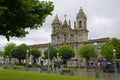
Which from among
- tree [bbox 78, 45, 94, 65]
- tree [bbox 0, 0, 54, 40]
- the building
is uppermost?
the building

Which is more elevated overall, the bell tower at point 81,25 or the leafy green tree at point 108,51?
the bell tower at point 81,25

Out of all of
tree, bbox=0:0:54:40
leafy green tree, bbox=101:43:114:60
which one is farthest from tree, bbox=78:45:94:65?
tree, bbox=0:0:54:40

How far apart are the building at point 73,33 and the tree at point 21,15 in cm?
8281

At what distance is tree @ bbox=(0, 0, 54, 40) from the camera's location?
17.0 meters

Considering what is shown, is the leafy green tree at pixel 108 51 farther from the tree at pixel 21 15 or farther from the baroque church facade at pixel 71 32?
the tree at pixel 21 15

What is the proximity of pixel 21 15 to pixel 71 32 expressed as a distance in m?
94.3

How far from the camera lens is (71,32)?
4407 inches

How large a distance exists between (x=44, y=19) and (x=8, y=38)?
9.32ft

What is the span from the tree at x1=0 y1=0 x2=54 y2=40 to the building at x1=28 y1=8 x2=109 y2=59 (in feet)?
272

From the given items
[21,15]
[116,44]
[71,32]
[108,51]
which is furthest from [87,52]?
[21,15]

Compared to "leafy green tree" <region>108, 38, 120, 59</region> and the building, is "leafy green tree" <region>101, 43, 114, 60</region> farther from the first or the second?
the building

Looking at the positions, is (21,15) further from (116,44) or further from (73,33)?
(73,33)

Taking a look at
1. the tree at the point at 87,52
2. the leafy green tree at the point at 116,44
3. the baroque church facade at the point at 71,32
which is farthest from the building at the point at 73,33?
the leafy green tree at the point at 116,44

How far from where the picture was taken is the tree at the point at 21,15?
1698cm
